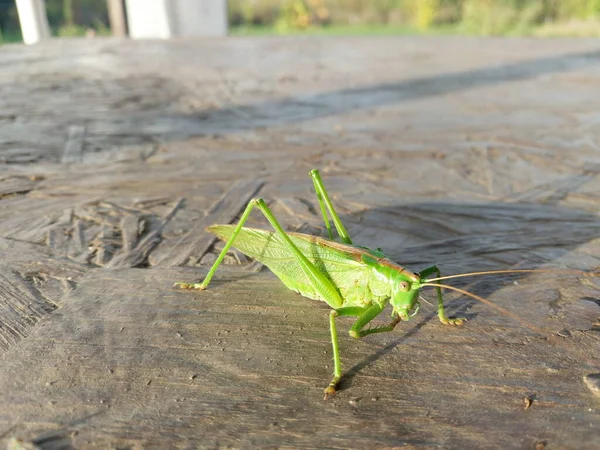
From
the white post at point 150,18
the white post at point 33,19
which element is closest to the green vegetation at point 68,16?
the white post at point 33,19

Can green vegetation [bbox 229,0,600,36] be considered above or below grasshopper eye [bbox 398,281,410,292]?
above

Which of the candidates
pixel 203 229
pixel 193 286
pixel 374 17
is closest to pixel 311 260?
pixel 193 286

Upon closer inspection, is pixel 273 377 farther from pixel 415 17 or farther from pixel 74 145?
pixel 415 17

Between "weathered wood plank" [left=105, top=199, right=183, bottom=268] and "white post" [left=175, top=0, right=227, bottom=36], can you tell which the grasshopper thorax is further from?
"white post" [left=175, top=0, right=227, bottom=36]

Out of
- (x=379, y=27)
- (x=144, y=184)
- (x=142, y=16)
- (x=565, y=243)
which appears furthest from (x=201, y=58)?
(x=379, y=27)

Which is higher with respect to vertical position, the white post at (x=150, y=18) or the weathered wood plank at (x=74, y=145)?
the white post at (x=150, y=18)

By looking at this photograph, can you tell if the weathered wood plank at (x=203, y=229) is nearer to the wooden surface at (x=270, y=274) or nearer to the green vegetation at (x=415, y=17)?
the wooden surface at (x=270, y=274)

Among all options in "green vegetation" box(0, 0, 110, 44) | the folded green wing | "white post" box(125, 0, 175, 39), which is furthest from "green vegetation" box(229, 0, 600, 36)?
the folded green wing
